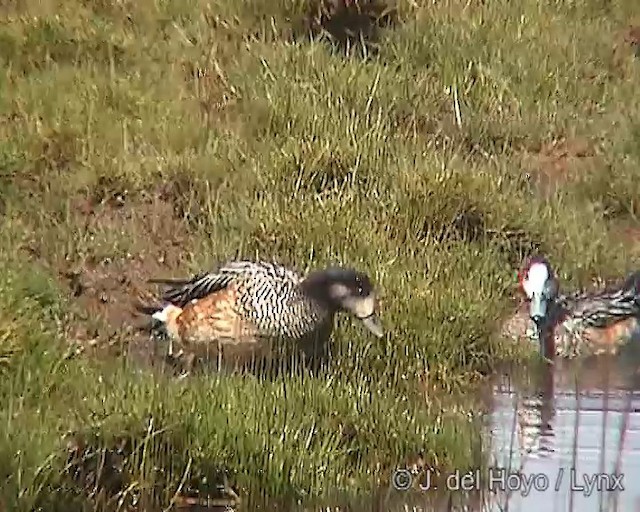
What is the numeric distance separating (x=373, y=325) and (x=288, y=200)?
3.99 ft

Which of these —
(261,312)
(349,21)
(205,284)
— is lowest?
(261,312)

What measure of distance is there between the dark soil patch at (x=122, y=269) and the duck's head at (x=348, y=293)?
71cm

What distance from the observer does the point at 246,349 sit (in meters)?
5.80

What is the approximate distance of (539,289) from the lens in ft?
21.2

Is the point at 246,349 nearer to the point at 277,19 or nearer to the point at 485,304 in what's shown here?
the point at 485,304

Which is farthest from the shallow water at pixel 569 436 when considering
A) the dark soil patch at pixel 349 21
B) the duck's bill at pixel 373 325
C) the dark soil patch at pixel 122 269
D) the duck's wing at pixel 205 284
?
the dark soil patch at pixel 349 21

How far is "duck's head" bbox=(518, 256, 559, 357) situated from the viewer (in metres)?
6.36

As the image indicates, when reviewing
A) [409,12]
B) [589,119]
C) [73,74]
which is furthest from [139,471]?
[409,12]

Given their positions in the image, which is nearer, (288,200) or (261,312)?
(261,312)

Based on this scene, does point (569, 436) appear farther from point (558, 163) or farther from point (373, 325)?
point (558, 163)

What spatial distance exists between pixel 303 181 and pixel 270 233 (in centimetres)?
53

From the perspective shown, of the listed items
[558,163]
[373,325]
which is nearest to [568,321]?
[373,325]

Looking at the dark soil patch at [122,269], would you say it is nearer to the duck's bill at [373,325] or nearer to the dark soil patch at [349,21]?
the duck's bill at [373,325]

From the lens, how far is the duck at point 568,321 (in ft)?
20.9
